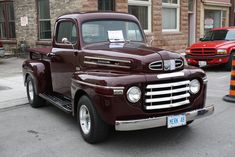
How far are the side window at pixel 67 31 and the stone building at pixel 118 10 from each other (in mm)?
6480

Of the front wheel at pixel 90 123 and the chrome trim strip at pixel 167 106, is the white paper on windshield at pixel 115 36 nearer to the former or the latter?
the front wheel at pixel 90 123

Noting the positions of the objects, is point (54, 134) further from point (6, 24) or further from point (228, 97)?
point (6, 24)

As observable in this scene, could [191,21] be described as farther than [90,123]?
Yes

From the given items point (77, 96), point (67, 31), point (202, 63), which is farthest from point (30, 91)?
point (202, 63)

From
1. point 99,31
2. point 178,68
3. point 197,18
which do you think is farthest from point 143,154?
point 197,18

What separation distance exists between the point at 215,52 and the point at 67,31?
283 inches

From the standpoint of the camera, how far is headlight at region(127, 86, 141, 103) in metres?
4.20

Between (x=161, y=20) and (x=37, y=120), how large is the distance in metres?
12.2

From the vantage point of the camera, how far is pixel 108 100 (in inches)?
164

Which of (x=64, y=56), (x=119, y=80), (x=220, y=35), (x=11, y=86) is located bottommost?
(x=11, y=86)

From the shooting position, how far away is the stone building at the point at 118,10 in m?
13.9

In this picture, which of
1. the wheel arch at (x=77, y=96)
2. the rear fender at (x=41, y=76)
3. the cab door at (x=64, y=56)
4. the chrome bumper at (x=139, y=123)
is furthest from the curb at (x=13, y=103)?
the chrome bumper at (x=139, y=123)

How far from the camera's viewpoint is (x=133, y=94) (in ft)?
13.8

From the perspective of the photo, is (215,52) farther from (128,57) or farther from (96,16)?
(128,57)
